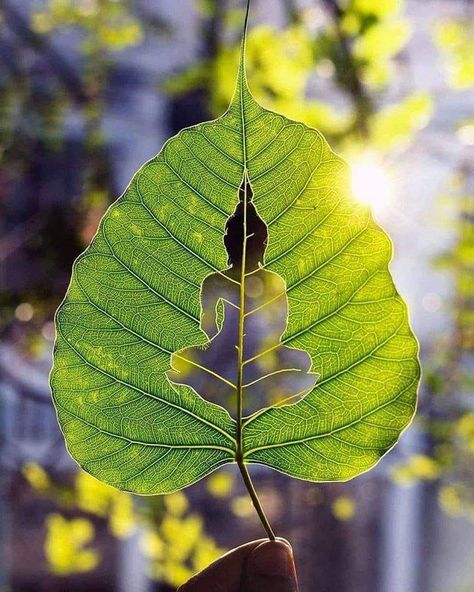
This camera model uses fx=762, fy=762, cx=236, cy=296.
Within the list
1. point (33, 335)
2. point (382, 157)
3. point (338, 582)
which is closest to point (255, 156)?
point (382, 157)

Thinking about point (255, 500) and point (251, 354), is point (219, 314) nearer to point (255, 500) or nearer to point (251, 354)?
point (255, 500)

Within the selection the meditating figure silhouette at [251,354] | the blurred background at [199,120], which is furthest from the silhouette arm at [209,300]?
the blurred background at [199,120]

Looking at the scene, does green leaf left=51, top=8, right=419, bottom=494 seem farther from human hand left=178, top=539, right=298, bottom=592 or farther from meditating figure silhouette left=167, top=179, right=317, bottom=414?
meditating figure silhouette left=167, top=179, right=317, bottom=414

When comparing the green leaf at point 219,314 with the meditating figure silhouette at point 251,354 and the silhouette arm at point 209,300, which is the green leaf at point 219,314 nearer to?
the silhouette arm at point 209,300

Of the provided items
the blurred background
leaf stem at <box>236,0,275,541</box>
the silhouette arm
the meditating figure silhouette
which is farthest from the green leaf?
the blurred background

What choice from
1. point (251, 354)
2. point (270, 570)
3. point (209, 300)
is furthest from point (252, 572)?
point (251, 354)

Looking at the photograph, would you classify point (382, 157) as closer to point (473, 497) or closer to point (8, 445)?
point (473, 497)

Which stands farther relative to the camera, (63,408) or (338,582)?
(338,582)
